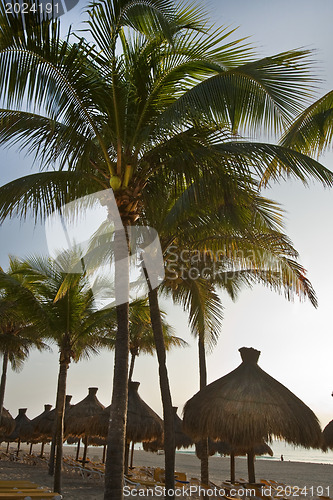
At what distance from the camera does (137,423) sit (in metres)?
15.3

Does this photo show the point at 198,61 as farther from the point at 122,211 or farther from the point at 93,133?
the point at 122,211

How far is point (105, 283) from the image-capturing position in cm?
1229

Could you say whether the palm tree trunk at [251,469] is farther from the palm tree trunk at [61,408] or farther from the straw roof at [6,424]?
the straw roof at [6,424]

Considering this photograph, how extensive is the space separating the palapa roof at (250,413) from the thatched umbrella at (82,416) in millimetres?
9363

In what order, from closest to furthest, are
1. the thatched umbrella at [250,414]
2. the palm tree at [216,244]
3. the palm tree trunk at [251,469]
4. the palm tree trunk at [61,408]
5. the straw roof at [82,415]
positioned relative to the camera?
the palm tree at [216,244]
the thatched umbrella at [250,414]
the palm tree trunk at [251,469]
the palm tree trunk at [61,408]
the straw roof at [82,415]

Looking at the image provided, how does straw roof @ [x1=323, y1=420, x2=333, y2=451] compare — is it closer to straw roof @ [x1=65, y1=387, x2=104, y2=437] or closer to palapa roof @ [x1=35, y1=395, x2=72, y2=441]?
straw roof @ [x1=65, y1=387, x2=104, y2=437]

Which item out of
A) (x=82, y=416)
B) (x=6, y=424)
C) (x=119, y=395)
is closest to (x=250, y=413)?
(x=119, y=395)

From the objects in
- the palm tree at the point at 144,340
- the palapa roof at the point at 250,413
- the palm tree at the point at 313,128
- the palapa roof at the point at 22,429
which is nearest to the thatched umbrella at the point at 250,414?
the palapa roof at the point at 250,413

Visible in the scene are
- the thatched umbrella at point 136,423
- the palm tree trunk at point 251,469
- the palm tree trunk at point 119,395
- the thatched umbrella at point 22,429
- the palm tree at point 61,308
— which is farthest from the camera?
the thatched umbrella at point 22,429

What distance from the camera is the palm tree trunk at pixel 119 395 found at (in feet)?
16.5

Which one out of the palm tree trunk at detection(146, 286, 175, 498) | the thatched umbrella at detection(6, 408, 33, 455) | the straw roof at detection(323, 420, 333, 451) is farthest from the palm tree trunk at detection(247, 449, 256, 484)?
the thatched umbrella at detection(6, 408, 33, 455)

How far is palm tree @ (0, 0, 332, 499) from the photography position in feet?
18.2

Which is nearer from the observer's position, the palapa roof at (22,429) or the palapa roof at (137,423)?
the palapa roof at (137,423)

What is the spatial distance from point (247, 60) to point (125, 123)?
6.33 ft
